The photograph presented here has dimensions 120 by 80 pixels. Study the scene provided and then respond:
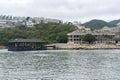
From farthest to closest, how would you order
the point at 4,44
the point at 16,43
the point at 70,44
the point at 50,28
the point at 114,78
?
the point at 50,28 < the point at 4,44 < the point at 70,44 < the point at 16,43 < the point at 114,78

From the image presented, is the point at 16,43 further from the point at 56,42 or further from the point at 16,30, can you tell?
the point at 16,30

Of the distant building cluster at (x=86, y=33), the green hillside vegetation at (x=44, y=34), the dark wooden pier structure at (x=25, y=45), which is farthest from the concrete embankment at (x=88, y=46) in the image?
the green hillside vegetation at (x=44, y=34)

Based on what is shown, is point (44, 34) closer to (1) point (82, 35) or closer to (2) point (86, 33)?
(1) point (82, 35)

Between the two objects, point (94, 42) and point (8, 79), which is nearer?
point (8, 79)

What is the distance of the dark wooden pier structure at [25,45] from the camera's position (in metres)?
121

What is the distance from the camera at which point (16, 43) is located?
120688 millimetres

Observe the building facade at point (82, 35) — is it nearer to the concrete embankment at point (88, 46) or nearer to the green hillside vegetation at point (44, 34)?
the green hillside vegetation at point (44, 34)

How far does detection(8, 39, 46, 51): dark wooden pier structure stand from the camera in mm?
120688

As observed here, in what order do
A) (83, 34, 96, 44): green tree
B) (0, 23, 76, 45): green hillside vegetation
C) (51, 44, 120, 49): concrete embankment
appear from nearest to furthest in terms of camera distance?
(51, 44, 120, 49): concrete embankment < (83, 34, 96, 44): green tree < (0, 23, 76, 45): green hillside vegetation

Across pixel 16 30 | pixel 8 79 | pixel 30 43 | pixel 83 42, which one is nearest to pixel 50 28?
pixel 16 30

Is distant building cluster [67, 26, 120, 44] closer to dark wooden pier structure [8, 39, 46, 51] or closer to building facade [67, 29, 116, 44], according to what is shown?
building facade [67, 29, 116, 44]

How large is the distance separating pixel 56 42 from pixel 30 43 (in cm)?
2153

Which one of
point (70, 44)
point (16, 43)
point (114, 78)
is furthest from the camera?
point (70, 44)

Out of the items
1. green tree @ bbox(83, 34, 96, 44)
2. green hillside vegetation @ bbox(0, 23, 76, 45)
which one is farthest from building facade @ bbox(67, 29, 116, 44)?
green hillside vegetation @ bbox(0, 23, 76, 45)
